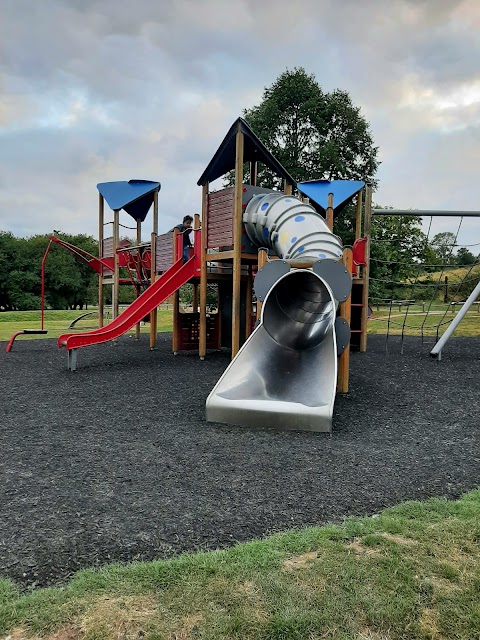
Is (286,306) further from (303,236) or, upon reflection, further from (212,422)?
(212,422)

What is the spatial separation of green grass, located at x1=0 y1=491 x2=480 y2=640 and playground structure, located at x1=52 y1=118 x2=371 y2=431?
2238mm

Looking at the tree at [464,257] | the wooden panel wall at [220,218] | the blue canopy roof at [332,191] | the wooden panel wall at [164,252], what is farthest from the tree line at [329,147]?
the wooden panel wall at [220,218]

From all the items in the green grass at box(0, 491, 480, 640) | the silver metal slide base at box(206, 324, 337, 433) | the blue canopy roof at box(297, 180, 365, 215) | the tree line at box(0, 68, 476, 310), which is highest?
the tree line at box(0, 68, 476, 310)

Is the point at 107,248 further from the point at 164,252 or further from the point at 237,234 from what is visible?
the point at 237,234

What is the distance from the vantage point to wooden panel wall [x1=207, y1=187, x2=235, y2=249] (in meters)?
8.88

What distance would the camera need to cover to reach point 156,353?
10.9 m

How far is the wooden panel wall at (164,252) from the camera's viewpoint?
1103cm

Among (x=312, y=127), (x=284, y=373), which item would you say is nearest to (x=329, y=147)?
(x=312, y=127)

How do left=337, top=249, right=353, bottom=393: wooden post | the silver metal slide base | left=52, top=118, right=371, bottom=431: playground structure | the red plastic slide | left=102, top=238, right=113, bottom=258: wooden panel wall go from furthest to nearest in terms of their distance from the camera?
left=102, top=238, right=113, bottom=258: wooden panel wall → the red plastic slide → left=337, top=249, right=353, bottom=393: wooden post → left=52, top=118, right=371, bottom=431: playground structure → the silver metal slide base

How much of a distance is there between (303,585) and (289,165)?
1016 inches

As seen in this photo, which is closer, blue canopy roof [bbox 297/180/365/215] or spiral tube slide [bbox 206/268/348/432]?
spiral tube slide [bbox 206/268/348/432]

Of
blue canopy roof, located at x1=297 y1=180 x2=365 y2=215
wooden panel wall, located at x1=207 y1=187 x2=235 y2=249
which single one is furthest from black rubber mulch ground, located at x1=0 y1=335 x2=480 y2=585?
blue canopy roof, located at x1=297 y1=180 x2=365 y2=215

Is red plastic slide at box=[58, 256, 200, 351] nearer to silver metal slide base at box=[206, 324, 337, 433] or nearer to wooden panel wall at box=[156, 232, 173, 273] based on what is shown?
wooden panel wall at box=[156, 232, 173, 273]

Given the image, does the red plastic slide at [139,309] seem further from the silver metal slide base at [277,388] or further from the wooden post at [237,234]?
the silver metal slide base at [277,388]
